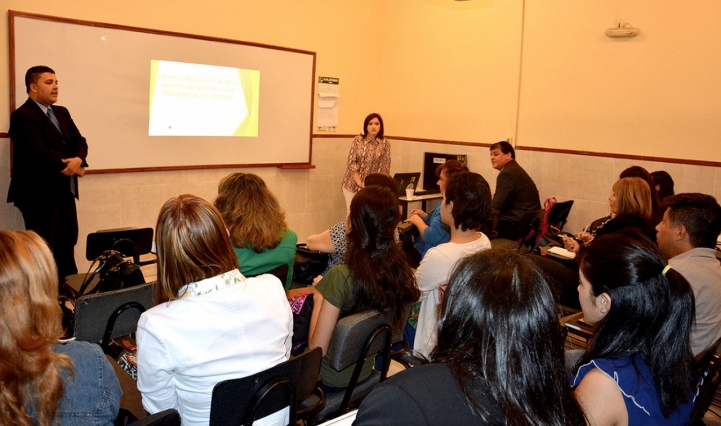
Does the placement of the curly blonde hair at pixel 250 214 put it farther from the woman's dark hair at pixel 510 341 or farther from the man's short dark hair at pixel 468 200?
the woman's dark hair at pixel 510 341

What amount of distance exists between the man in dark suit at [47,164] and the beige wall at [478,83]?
383 mm

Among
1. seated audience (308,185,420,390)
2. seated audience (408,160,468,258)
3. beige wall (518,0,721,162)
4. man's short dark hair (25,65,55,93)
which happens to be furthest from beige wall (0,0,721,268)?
seated audience (308,185,420,390)

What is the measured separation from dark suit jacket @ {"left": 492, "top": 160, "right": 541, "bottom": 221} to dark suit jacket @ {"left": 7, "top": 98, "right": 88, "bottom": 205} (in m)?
3.86

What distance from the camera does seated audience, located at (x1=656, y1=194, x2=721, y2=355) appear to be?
8.00ft

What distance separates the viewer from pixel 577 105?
237 inches

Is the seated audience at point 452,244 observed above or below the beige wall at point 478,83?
below

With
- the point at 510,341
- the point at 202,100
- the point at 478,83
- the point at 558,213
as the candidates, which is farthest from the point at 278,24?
the point at 510,341

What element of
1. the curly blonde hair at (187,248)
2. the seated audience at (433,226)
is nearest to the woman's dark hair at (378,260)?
the curly blonde hair at (187,248)

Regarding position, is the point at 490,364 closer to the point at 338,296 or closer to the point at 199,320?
the point at 199,320

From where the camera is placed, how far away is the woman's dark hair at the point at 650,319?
149 cm

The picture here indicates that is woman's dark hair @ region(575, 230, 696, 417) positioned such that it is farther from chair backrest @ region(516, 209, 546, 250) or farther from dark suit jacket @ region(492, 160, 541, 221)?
dark suit jacket @ region(492, 160, 541, 221)

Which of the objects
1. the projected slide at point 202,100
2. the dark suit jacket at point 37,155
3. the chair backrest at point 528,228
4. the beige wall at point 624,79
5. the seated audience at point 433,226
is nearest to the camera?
the seated audience at point 433,226

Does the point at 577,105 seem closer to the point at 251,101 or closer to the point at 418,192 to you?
the point at 418,192

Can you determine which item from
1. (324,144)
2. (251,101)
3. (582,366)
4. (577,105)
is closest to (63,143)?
(251,101)
